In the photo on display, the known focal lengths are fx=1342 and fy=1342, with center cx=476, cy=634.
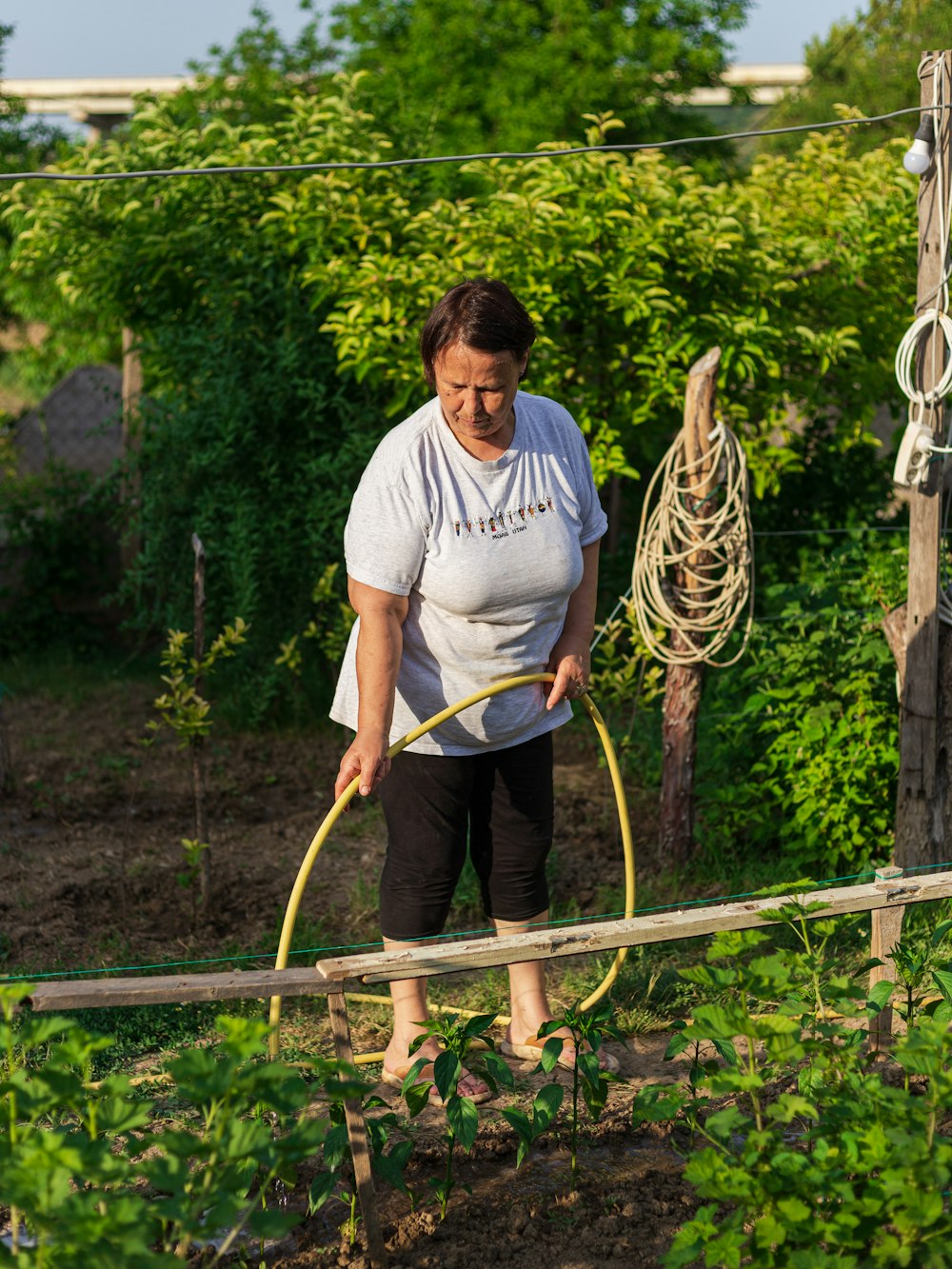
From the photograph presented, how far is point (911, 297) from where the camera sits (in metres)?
5.80

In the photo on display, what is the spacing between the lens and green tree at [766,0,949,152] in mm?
11664

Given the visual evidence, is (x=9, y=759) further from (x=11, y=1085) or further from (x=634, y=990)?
(x=11, y=1085)

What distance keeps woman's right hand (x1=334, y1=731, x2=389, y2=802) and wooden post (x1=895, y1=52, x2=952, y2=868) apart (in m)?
1.87

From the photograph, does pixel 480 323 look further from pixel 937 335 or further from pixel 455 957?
pixel 937 335

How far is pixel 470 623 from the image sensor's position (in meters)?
2.78

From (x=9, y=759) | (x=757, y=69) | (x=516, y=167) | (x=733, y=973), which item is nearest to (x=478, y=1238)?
(x=733, y=973)

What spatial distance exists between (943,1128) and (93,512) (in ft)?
19.2

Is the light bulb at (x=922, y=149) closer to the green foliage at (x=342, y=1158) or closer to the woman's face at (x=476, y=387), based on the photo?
the woman's face at (x=476, y=387)

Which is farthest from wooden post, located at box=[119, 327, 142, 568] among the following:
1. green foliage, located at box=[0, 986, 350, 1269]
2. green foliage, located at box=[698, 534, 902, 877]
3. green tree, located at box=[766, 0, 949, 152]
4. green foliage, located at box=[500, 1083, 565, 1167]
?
green tree, located at box=[766, 0, 949, 152]

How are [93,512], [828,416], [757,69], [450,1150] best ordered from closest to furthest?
[450,1150] → [828,416] → [93,512] → [757,69]

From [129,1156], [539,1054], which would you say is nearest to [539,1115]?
[539,1054]

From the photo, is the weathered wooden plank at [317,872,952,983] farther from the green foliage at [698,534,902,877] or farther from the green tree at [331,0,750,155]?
the green tree at [331,0,750,155]

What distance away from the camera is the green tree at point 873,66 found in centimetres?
1166

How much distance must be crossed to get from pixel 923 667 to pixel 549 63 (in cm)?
799
